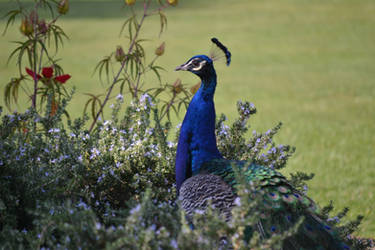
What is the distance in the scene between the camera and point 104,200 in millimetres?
3027

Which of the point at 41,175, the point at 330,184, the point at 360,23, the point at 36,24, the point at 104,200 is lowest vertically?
the point at 330,184

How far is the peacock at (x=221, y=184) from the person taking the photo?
2391 mm

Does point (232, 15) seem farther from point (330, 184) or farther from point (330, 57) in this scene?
point (330, 184)

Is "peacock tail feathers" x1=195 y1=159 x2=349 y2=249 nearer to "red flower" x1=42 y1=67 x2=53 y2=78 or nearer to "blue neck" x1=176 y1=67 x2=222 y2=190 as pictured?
"blue neck" x1=176 y1=67 x2=222 y2=190

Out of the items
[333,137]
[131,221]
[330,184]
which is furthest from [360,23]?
[131,221]

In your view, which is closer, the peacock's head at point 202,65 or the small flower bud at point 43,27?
the peacock's head at point 202,65

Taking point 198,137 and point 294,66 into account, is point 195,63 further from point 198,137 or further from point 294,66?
point 294,66

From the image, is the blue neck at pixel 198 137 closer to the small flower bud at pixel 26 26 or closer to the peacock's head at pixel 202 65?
the peacock's head at pixel 202 65

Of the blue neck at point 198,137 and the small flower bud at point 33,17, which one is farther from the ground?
the small flower bud at point 33,17

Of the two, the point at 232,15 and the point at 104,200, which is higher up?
the point at 232,15

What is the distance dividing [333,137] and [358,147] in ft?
1.93

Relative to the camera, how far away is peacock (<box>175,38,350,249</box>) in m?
2.39

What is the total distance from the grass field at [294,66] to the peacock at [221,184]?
1669 millimetres

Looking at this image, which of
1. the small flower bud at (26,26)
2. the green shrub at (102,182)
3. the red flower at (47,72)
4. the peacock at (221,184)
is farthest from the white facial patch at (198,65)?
the small flower bud at (26,26)
